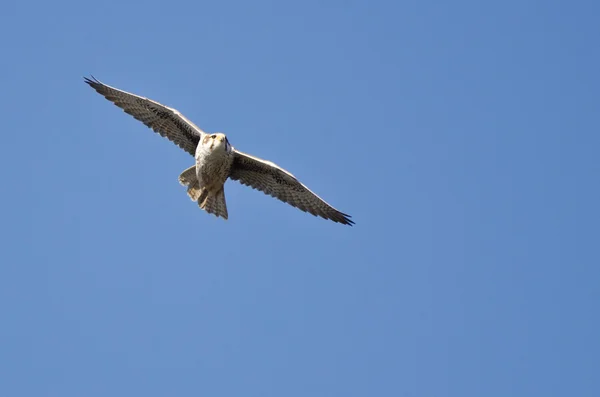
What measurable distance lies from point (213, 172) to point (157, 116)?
163cm

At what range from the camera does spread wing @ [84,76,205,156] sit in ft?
60.7

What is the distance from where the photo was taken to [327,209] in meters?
19.0

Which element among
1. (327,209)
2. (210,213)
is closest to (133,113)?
(210,213)

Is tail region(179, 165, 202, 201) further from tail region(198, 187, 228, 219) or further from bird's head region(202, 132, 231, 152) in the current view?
bird's head region(202, 132, 231, 152)

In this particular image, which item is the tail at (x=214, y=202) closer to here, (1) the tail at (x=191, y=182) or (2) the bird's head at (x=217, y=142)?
(1) the tail at (x=191, y=182)

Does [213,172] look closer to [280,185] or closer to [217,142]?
[217,142]

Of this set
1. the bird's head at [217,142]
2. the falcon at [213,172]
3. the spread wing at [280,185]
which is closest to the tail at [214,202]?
the falcon at [213,172]

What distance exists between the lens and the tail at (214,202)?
1866cm

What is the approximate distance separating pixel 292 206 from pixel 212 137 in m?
2.18

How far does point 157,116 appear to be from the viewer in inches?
737

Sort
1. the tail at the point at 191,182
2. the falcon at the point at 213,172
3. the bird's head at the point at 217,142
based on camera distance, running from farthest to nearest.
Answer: the tail at the point at 191,182, the falcon at the point at 213,172, the bird's head at the point at 217,142

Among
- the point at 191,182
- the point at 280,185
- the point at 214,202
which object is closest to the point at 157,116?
the point at 191,182

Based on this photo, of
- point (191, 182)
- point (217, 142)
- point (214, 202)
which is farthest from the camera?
point (191, 182)

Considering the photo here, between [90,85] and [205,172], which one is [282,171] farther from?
[90,85]
